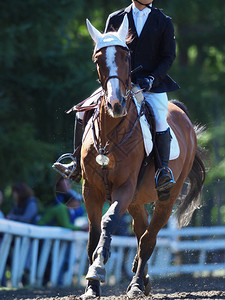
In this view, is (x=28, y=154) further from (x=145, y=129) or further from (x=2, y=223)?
(x=145, y=129)

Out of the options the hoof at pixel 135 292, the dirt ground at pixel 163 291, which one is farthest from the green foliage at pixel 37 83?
the hoof at pixel 135 292

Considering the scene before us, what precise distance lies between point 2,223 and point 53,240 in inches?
60.1

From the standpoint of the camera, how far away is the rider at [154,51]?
7.48 m

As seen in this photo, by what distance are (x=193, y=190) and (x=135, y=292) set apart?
2.80 meters

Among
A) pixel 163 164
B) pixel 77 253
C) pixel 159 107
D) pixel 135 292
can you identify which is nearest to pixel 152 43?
pixel 159 107

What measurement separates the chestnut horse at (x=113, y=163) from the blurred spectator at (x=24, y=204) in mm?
3795

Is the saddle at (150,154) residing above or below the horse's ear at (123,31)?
below

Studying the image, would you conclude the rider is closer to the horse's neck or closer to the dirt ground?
the horse's neck

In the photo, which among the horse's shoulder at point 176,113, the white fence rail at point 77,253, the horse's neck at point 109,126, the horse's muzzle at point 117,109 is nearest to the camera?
the horse's muzzle at point 117,109

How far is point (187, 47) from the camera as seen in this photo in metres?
21.9

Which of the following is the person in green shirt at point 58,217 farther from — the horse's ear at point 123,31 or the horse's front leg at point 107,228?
the horse's ear at point 123,31

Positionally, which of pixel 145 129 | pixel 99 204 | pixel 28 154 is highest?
pixel 28 154

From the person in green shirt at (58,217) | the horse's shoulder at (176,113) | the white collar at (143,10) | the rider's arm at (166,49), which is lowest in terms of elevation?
the person in green shirt at (58,217)

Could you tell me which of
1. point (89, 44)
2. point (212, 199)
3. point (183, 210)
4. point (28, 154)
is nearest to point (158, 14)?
point (183, 210)
